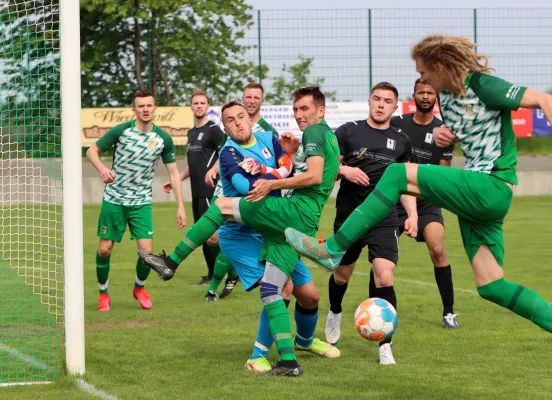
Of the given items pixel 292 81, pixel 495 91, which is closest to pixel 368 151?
pixel 495 91

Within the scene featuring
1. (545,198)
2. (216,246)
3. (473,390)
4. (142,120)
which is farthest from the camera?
(545,198)

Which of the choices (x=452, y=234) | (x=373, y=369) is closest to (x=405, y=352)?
(x=373, y=369)

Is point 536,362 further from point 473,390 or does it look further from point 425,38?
point 425,38

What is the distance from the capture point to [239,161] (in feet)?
23.7

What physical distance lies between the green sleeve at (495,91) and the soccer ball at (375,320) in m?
1.74

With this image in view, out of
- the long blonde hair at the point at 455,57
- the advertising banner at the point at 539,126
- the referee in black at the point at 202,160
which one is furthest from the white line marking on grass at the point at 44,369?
the advertising banner at the point at 539,126

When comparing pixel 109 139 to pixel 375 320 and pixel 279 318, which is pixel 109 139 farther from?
pixel 375 320

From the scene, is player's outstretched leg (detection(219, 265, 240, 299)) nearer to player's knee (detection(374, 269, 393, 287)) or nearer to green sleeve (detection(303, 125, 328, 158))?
player's knee (detection(374, 269, 393, 287))

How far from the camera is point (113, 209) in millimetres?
10406

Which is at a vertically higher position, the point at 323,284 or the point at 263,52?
the point at 263,52

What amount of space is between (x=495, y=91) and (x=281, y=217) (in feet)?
6.52

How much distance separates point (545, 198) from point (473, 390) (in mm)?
21125

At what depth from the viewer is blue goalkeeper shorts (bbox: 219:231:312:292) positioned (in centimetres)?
721

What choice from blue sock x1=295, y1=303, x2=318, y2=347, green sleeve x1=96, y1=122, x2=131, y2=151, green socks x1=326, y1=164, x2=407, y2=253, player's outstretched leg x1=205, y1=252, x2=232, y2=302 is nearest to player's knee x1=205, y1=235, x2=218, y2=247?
player's outstretched leg x1=205, y1=252, x2=232, y2=302
